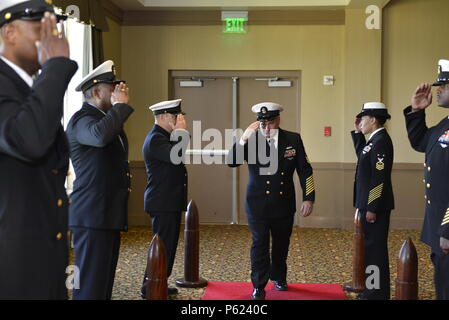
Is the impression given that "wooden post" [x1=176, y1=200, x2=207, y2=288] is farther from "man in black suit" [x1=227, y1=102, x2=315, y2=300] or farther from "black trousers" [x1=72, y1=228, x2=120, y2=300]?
"black trousers" [x1=72, y1=228, x2=120, y2=300]

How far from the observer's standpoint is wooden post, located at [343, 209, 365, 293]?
5395mm

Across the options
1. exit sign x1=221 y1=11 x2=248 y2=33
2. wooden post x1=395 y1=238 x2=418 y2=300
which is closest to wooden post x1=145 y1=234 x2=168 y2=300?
wooden post x1=395 y1=238 x2=418 y2=300

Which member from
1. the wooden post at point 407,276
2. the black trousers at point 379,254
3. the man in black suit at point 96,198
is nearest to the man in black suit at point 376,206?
the black trousers at point 379,254

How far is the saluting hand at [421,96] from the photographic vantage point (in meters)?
4.21

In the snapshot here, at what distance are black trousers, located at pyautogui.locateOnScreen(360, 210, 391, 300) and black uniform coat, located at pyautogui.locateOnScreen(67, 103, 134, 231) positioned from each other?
2.37 meters

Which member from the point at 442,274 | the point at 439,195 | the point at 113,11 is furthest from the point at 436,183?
Result: the point at 113,11

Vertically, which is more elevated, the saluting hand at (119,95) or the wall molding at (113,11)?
the wall molding at (113,11)

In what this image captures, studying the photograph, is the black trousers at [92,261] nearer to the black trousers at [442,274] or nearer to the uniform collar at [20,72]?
the uniform collar at [20,72]

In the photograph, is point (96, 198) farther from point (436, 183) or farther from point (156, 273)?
point (436, 183)

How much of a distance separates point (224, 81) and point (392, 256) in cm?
423

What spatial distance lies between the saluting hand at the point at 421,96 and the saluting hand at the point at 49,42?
9.49 feet

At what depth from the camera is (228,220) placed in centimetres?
1000

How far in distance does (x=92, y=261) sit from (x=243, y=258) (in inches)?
146
